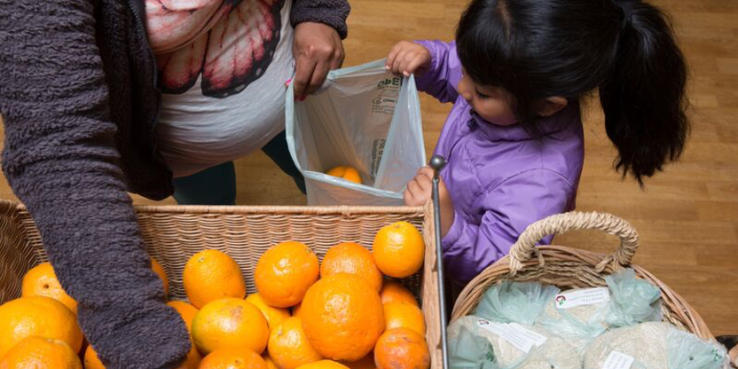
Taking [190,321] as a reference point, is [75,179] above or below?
above

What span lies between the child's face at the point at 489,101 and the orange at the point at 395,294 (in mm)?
308

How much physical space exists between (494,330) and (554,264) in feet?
0.45

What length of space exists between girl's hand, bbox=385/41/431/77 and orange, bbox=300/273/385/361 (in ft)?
1.49

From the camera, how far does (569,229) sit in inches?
27.3

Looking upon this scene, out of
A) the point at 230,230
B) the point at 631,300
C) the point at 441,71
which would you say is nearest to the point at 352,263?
the point at 230,230

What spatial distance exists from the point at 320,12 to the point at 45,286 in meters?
0.56

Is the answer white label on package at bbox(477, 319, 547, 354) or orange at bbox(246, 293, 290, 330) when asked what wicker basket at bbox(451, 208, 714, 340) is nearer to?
white label on package at bbox(477, 319, 547, 354)

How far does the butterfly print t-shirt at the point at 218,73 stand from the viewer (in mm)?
710

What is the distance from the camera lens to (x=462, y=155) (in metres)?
0.96

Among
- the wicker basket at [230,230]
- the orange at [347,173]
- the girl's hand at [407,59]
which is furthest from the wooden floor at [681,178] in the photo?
the wicker basket at [230,230]

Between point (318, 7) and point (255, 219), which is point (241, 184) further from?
point (255, 219)

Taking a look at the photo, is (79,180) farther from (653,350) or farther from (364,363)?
(653,350)

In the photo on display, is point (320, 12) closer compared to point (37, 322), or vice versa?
point (37, 322)

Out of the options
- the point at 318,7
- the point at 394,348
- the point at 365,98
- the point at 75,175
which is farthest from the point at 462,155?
the point at 75,175
